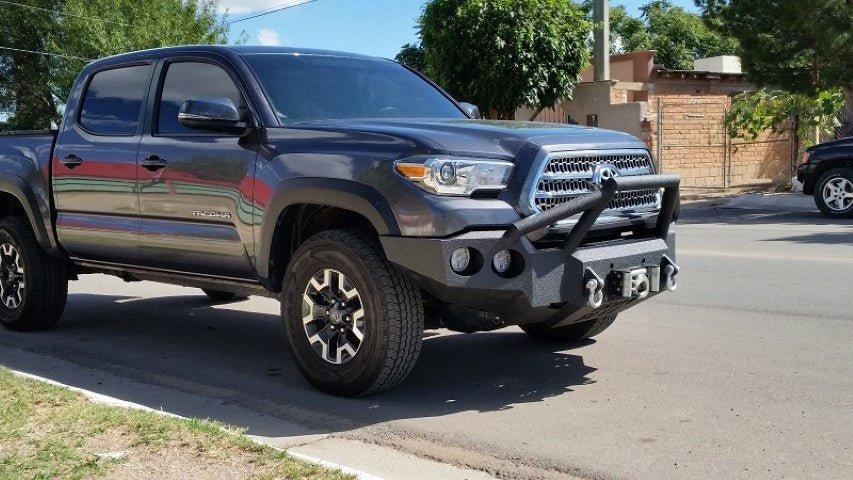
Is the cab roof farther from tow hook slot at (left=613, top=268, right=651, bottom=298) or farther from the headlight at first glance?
tow hook slot at (left=613, top=268, right=651, bottom=298)

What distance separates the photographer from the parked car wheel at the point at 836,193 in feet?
53.5

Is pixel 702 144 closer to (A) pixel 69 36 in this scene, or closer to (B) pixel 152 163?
(B) pixel 152 163

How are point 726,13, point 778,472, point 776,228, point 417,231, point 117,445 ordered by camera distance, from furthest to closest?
point 726,13 < point 776,228 < point 417,231 < point 117,445 < point 778,472

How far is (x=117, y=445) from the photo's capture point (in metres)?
4.64

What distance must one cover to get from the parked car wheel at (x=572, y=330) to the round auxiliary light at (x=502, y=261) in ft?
5.62

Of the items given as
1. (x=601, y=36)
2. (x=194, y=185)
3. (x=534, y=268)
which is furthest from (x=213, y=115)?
→ (x=601, y=36)

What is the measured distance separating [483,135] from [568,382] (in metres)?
1.57

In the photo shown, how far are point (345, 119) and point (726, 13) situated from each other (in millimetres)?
16533

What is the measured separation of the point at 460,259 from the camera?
5.13m

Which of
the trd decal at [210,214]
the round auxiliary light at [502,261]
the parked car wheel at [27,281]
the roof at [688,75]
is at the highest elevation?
the roof at [688,75]

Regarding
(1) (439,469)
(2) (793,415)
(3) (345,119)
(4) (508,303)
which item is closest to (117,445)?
(1) (439,469)

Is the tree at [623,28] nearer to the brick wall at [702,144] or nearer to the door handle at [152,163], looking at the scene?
the brick wall at [702,144]

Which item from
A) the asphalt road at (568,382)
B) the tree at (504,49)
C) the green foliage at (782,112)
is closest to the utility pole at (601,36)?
the tree at (504,49)

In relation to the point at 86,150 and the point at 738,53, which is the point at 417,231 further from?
the point at 738,53
